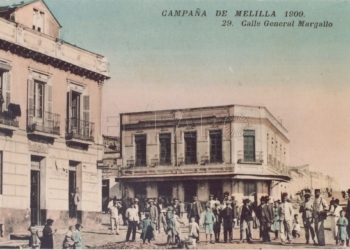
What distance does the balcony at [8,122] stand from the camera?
47.7ft

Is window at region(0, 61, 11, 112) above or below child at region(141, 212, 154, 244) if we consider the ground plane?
above

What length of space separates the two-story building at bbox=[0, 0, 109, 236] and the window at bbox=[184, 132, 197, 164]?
4.05 metres

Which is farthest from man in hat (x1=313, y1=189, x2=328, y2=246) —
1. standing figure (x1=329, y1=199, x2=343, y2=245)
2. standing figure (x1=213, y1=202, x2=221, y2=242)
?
standing figure (x1=213, y1=202, x2=221, y2=242)

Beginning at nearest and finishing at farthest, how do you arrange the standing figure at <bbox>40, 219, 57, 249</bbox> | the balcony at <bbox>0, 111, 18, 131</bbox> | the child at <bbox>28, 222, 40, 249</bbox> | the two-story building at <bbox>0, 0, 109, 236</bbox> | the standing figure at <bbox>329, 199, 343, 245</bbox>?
1. the standing figure at <bbox>40, 219, 57, 249</bbox>
2. the child at <bbox>28, 222, 40, 249</bbox>
3. the balcony at <bbox>0, 111, 18, 131</bbox>
4. the two-story building at <bbox>0, 0, 109, 236</bbox>
5. the standing figure at <bbox>329, 199, 343, 245</bbox>

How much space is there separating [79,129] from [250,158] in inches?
248

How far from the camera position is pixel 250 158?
20719 mm

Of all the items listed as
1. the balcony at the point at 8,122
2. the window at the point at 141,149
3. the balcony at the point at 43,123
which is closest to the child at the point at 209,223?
the balcony at the point at 43,123

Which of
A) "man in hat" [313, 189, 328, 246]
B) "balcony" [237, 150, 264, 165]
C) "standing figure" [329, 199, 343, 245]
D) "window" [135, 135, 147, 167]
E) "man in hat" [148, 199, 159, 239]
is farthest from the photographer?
"window" [135, 135, 147, 167]

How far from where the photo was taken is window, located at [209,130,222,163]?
20766 mm

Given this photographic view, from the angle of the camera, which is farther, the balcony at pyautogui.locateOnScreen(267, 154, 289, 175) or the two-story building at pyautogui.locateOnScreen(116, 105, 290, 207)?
the two-story building at pyautogui.locateOnScreen(116, 105, 290, 207)

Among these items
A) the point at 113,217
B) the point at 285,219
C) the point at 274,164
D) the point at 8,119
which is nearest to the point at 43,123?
the point at 8,119

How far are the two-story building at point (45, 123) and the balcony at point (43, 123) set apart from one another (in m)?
0.02

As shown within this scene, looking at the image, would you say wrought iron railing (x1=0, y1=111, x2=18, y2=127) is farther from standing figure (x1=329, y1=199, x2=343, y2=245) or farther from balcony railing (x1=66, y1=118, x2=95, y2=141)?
standing figure (x1=329, y1=199, x2=343, y2=245)

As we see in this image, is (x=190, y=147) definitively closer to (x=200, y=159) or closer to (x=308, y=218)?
(x=200, y=159)
